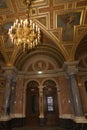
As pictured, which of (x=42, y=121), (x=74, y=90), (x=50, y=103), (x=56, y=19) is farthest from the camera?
(x=50, y=103)

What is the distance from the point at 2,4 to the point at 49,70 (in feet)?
18.7

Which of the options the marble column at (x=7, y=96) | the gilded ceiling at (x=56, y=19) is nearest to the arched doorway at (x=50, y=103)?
the marble column at (x=7, y=96)

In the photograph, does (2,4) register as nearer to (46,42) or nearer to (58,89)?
(46,42)

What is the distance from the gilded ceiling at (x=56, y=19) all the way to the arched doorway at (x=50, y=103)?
114 inches

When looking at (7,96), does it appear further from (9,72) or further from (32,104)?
(32,104)

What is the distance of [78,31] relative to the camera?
7.30 meters

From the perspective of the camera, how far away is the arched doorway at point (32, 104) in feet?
30.5

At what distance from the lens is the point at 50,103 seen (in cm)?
964

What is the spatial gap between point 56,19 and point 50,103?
6.07 m

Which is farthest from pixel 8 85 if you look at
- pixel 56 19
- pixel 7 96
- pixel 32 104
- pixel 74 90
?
pixel 56 19

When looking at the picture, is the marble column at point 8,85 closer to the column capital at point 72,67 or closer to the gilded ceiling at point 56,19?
the gilded ceiling at point 56,19

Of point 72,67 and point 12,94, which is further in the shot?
point 12,94

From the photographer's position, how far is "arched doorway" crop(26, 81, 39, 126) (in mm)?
9297

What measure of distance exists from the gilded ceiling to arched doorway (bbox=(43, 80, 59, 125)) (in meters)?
2.90
